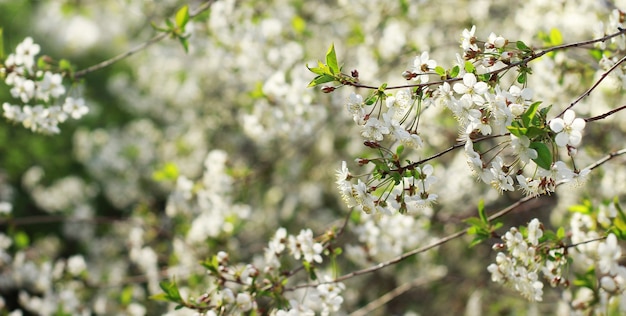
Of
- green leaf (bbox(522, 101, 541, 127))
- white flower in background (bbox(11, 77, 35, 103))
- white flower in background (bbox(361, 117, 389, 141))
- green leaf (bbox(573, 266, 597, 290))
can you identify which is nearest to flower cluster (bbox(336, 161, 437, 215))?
white flower in background (bbox(361, 117, 389, 141))

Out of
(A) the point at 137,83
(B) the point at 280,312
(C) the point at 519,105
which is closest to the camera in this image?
(C) the point at 519,105

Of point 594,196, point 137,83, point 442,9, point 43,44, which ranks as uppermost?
point 43,44

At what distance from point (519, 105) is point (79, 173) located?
27.5 ft

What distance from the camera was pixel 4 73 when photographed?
9.09 feet

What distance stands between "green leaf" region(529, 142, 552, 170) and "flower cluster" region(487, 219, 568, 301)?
0.58 m

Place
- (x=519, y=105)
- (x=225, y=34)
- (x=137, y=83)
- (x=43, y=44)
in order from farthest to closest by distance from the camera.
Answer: (x=43, y=44)
(x=137, y=83)
(x=225, y=34)
(x=519, y=105)

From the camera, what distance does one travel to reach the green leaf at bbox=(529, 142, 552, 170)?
5.30ft

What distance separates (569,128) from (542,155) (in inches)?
4.5

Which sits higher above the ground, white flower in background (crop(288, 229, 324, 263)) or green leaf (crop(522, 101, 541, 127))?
white flower in background (crop(288, 229, 324, 263))

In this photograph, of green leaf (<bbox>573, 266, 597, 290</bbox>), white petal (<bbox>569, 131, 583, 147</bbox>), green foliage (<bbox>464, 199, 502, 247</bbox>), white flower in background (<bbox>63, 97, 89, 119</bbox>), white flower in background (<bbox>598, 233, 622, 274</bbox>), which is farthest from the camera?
white flower in background (<bbox>63, 97, 89, 119</bbox>)

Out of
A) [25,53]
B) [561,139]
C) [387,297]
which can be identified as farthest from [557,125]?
[25,53]

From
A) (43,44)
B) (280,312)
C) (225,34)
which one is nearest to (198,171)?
(225,34)

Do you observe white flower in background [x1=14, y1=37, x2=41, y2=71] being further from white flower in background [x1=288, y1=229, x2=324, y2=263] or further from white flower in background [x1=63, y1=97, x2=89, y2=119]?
white flower in background [x1=288, y1=229, x2=324, y2=263]

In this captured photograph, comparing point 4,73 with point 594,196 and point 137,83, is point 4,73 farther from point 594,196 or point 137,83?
point 137,83
